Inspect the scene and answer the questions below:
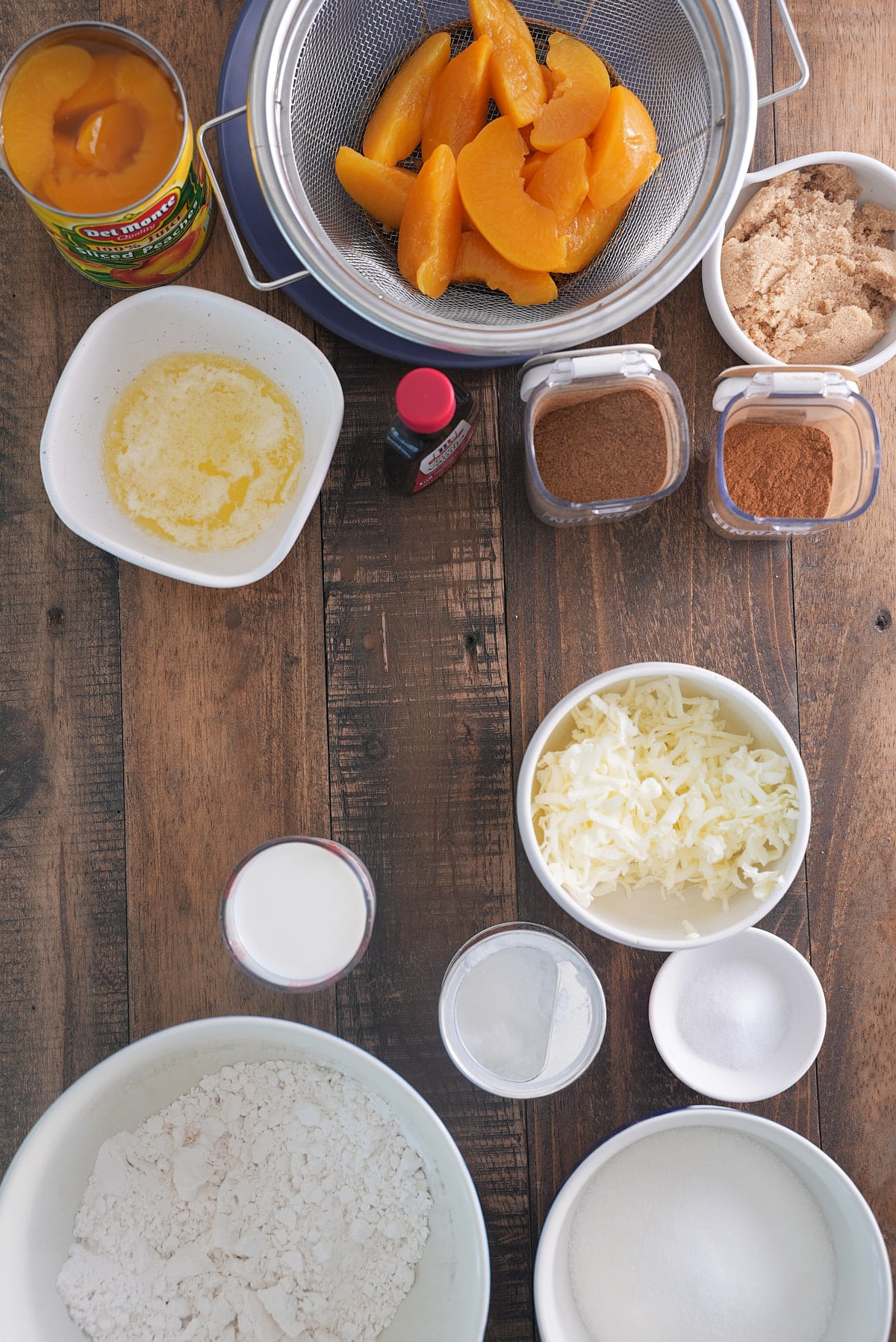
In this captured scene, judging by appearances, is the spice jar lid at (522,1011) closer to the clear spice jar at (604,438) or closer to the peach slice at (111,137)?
the clear spice jar at (604,438)

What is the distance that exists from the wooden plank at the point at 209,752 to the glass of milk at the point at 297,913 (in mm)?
72

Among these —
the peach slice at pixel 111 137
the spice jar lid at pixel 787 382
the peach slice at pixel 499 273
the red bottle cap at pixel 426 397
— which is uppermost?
the peach slice at pixel 111 137

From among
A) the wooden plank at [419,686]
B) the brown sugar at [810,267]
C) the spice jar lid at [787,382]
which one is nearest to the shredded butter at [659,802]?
the wooden plank at [419,686]

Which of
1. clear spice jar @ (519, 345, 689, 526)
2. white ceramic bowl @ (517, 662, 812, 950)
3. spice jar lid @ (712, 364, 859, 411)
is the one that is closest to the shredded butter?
white ceramic bowl @ (517, 662, 812, 950)

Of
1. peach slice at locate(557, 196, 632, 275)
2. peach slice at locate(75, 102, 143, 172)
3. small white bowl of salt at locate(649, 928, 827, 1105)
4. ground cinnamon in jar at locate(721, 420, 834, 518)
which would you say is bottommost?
small white bowl of salt at locate(649, 928, 827, 1105)

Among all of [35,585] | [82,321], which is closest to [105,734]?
[35,585]

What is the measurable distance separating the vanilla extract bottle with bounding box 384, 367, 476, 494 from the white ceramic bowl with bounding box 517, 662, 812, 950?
295 mm

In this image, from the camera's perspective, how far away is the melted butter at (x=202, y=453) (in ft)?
3.51

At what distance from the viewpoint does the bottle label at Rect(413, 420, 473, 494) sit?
3.26 ft

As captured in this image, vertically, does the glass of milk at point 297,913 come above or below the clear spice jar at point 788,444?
below

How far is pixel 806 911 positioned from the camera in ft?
3.67

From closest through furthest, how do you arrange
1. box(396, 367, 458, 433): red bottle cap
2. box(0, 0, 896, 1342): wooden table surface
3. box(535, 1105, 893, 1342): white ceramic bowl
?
1. box(396, 367, 458, 433): red bottle cap
2. box(535, 1105, 893, 1342): white ceramic bowl
3. box(0, 0, 896, 1342): wooden table surface

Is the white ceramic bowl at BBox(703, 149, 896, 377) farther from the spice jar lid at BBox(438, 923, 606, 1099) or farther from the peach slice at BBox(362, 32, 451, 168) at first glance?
the spice jar lid at BBox(438, 923, 606, 1099)

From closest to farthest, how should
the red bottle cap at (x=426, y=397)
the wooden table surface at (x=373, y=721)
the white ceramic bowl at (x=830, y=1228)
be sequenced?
the red bottle cap at (x=426, y=397)
the white ceramic bowl at (x=830, y=1228)
the wooden table surface at (x=373, y=721)
